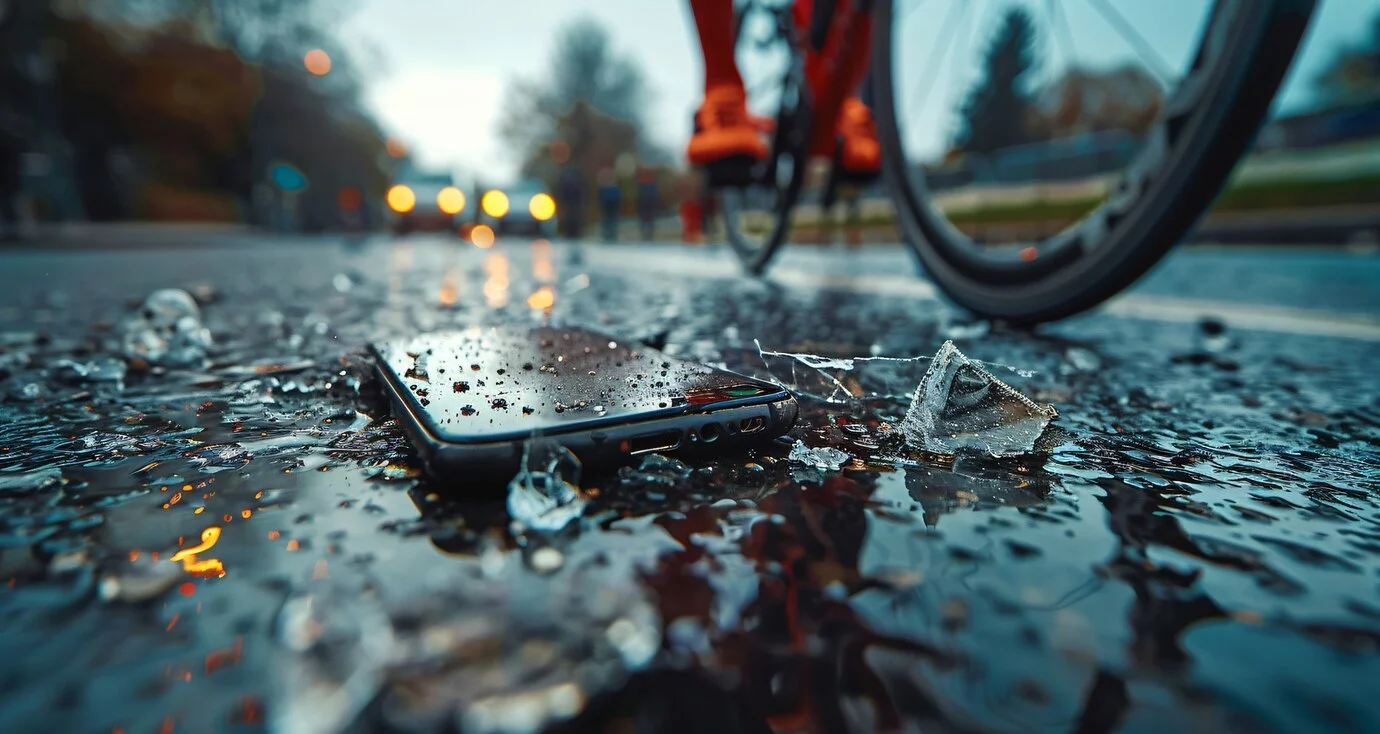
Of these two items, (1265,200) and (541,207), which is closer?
(1265,200)

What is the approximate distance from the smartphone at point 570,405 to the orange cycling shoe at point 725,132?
247cm

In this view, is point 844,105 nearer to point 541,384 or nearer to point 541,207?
point 541,384

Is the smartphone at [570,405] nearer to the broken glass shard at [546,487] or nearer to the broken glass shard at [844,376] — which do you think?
the broken glass shard at [546,487]

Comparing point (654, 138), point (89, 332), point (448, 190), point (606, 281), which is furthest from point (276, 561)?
point (654, 138)

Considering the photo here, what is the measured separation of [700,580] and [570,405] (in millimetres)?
327

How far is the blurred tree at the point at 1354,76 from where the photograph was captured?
12.0 meters

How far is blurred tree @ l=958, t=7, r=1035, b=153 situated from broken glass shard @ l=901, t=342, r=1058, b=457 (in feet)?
6.73

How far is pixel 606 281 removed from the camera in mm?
4492

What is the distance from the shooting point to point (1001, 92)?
12.8ft

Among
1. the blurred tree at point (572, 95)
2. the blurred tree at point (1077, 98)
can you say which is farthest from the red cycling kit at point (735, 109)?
the blurred tree at point (572, 95)

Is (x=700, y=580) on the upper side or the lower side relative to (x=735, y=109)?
lower

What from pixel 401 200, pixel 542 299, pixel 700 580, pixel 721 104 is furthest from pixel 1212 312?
pixel 401 200

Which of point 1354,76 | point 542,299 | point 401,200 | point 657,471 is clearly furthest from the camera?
point 401,200

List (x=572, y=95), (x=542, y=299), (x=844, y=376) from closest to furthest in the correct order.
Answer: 1. (x=844, y=376)
2. (x=542, y=299)
3. (x=572, y=95)
